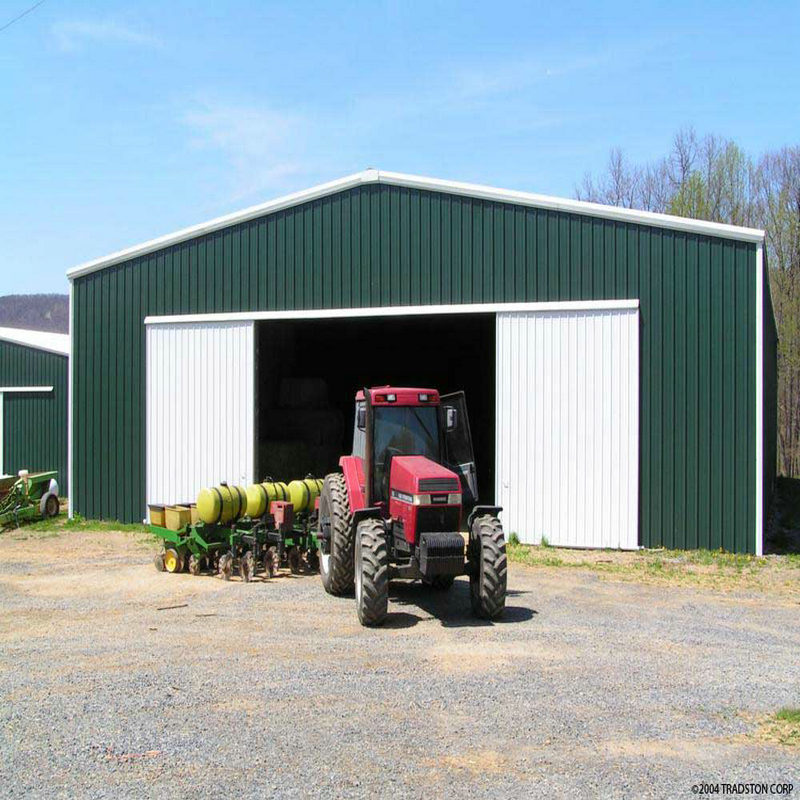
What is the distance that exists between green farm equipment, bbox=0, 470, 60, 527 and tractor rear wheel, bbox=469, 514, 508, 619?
12.3m

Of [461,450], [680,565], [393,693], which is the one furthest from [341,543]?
[680,565]

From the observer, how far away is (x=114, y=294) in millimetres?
18297

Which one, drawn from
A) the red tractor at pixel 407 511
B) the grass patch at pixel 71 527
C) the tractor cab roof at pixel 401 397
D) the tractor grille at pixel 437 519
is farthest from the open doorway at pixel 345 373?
the tractor grille at pixel 437 519

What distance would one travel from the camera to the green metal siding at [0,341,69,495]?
81.7 feet

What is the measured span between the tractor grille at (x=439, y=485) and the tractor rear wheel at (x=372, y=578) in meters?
0.68

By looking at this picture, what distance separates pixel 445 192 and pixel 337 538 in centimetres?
782

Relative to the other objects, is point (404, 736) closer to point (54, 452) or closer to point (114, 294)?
point (114, 294)

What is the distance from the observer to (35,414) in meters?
25.3

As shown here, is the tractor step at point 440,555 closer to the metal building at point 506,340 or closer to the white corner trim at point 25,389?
the metal building at point 506,340

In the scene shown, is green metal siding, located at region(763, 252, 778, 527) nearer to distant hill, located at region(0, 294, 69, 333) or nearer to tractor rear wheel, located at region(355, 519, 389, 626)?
tractor rear wheel, located at region(355, 519, 389, 626)

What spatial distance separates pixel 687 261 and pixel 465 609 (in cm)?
741

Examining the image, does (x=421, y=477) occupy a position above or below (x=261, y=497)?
above

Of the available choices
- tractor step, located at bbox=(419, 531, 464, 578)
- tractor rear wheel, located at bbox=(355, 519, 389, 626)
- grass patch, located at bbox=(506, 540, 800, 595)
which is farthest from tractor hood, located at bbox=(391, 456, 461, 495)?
grass patch, located at bbox=(506, 540, 800, 595)

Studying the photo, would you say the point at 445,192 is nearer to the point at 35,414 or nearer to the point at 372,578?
the point at 372,578
